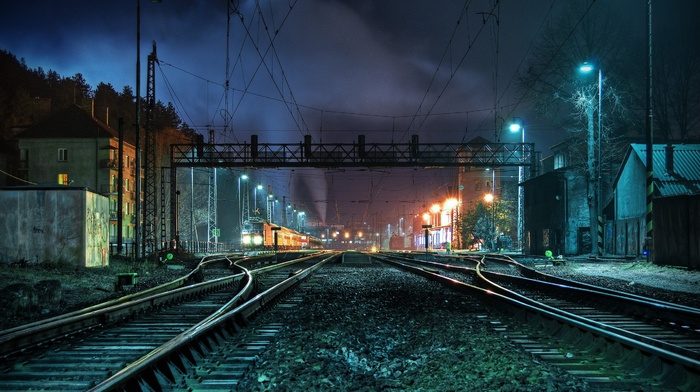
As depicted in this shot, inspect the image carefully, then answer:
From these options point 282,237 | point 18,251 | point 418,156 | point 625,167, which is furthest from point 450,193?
point 18,251

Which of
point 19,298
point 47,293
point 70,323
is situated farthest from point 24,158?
point 70,323

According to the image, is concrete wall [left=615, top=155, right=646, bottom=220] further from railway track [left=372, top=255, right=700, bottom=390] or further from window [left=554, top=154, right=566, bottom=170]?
window [left=554, top=154, right=566, bottom=170]

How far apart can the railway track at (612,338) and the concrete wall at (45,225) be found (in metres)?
15.3

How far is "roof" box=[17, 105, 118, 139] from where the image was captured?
6406 cm

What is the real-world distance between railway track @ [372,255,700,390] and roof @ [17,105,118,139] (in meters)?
61.4

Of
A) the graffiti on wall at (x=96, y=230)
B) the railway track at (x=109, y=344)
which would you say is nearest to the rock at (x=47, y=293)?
the railway track at (x=109, y=344)

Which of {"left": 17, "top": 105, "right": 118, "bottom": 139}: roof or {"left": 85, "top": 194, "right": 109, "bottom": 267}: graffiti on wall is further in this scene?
{"left": 17, "top": 105, "right": 118, "bottom": 139}: roof

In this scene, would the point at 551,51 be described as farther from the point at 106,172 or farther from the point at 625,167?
the point at 106,172

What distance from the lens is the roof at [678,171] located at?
29.7m

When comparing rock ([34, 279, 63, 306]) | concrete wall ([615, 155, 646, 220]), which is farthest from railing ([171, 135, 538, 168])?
rock ([34, 279, 63, 306])

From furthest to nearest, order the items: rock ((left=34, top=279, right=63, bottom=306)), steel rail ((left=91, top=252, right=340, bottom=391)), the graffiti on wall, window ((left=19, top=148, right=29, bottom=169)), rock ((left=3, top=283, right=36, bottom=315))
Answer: window ((left=19, top=148, right=29, bottom=169)), the graffiti on wall, rock ((left=34, top=279, right=63, bottom=306)), rock ((left=3, top=283, right=36, bottom=315)), steel rail ((left=91, top=252, right=340, bottom=391))

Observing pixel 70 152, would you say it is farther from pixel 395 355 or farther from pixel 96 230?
pixel 395 355

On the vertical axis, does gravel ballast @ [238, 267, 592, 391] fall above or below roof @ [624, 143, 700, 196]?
below

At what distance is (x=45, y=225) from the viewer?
21.3 meters
